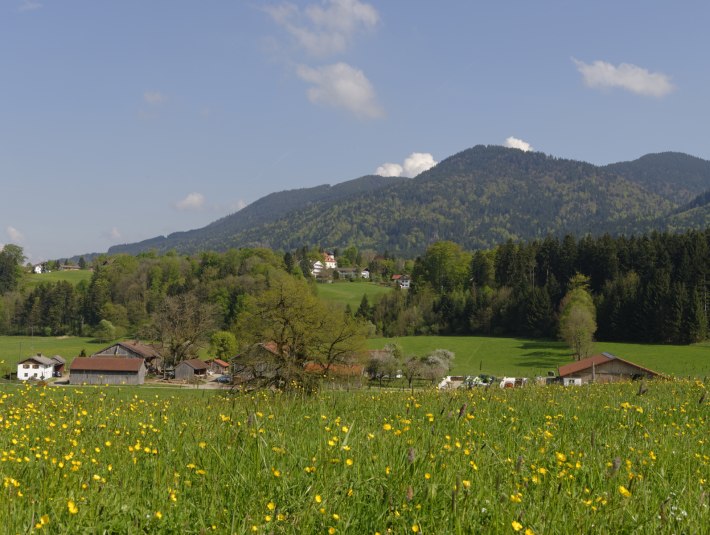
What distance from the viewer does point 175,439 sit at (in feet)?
19.4

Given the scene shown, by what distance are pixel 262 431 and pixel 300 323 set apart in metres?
26.9

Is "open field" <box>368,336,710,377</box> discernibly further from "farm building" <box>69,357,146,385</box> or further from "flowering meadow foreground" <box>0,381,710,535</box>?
"flowering meadow foreground" <box>0,381,710,535</box>

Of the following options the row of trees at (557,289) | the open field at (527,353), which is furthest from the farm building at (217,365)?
the row of trees at (557,289)

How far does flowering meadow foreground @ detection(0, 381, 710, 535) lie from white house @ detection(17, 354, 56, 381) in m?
83.8

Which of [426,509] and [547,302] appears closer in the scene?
[426,509]

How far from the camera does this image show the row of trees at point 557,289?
79.2m

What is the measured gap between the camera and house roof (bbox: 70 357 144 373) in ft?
244

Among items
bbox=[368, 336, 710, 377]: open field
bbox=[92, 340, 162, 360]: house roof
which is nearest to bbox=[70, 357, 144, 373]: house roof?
bbox=[92, 340, 162, 360]: house roof

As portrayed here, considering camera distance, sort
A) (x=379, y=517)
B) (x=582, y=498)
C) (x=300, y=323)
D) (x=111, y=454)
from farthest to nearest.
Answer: (x=300, y=323) < (x=111, y=454) < (x=582, y=498) < (x=379, y=517)

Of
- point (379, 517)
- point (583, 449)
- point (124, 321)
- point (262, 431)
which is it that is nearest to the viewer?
point (379, 517)

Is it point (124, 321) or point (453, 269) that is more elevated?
point (453, 269)

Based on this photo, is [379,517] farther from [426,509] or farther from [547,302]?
[547,302]

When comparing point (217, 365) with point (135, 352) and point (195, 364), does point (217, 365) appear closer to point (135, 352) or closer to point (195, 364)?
point (195, 364)

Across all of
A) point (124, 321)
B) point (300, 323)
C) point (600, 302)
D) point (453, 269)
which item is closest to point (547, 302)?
point (600, 302)
